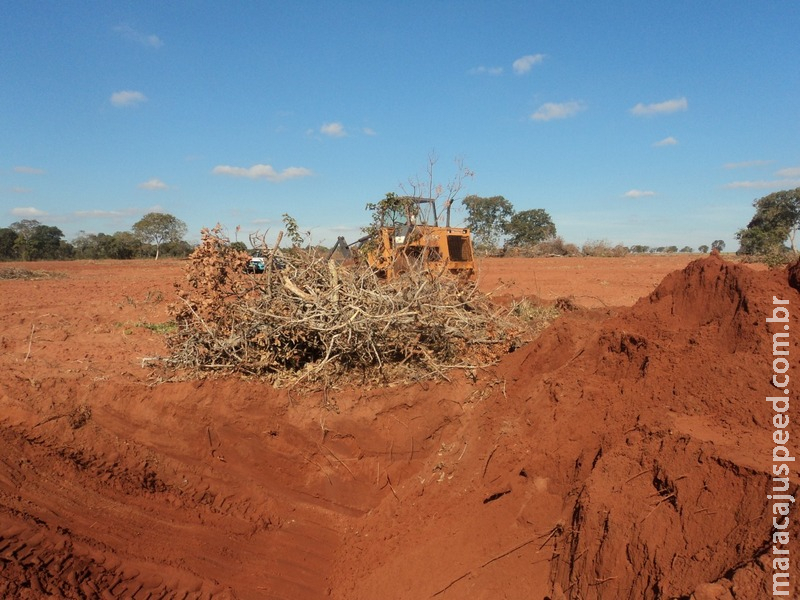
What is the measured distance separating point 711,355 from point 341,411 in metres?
3.46

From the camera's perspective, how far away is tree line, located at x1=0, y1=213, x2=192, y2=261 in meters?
42.2

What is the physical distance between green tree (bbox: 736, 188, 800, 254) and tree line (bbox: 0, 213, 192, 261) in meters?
40.9

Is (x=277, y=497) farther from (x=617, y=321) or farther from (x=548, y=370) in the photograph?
(x=617, y=321)

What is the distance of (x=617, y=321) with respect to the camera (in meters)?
5.12

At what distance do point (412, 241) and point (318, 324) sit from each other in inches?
152

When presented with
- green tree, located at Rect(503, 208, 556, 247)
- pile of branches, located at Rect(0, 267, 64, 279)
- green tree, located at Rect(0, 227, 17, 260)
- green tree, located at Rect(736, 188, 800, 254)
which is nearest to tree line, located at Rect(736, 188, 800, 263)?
green tree, located at Rect(736, 188, 800, 254)

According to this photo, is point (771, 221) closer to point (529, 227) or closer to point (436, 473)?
point (529, 227)

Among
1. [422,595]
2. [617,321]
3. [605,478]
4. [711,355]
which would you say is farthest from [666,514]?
[617,321]

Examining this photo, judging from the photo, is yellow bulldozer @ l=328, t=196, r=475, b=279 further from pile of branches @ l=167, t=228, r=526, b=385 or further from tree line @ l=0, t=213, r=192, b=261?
tree line @ l=0, t=213, r=192, b=261

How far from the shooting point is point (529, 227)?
1607 inches

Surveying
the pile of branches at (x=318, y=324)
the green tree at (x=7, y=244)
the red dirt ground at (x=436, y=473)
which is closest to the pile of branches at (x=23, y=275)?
the red dirt ground at (x=436, y=473)

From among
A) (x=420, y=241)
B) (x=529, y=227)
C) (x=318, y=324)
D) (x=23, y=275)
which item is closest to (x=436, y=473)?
(x=318, y=324)

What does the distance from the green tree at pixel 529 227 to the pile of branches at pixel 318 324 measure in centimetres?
3243

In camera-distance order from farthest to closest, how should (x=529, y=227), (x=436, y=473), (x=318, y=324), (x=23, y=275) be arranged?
(x=529, y=227) → (x=23, y=275) → (x=318, y=324) → (x=436, y=473)
